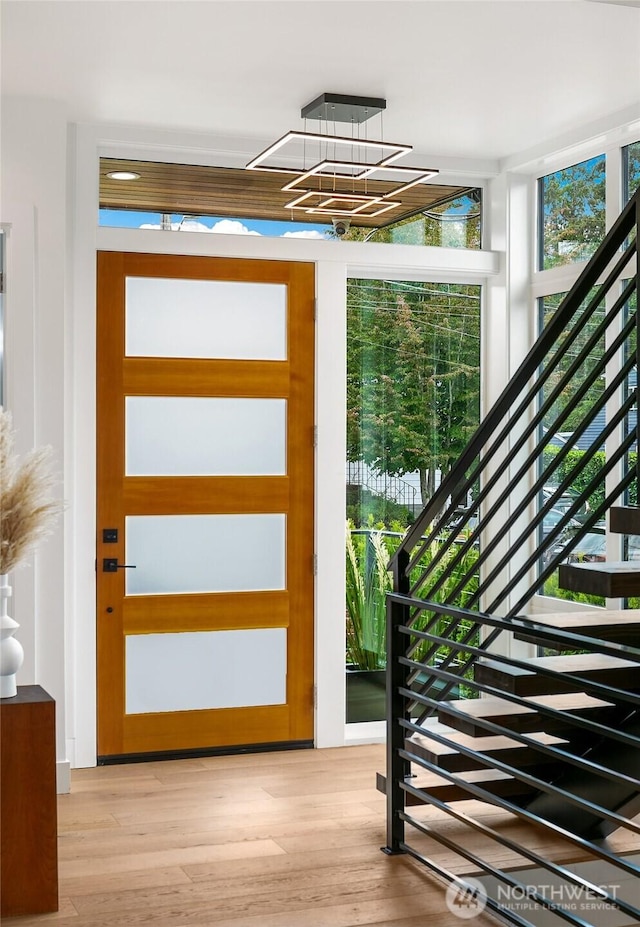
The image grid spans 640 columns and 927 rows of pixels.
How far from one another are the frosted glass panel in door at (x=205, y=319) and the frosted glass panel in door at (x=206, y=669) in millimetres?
1416

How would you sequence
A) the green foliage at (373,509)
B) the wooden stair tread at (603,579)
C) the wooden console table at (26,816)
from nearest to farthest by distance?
1. the wooden stair tread at (603,579)
2. the wooden console table at (26,816)
3. the green foliage at (373,509)

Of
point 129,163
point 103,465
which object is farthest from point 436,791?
point 129,163

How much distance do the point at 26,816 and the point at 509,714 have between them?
1595 millimetres

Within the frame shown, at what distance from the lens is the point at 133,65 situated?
4246 millimetres

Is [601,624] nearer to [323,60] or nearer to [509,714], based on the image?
[509,714]

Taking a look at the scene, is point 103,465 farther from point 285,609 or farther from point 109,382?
point 285,609

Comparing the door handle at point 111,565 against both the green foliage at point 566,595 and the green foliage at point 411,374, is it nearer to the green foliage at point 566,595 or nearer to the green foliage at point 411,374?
the green foliage at point 411,374

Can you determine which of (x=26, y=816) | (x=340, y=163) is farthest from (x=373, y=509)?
(x=26, y=816)

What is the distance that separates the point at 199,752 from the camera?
531 centimetres

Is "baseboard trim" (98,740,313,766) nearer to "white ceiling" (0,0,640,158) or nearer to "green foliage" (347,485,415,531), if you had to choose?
"green foliage" (347,485,415,531)

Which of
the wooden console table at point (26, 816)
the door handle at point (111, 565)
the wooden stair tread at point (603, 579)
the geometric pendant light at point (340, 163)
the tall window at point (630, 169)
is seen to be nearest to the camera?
the wooden stair tread at point (603, 579)

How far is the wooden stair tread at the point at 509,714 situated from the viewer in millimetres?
3482

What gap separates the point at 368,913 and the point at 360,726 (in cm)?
226

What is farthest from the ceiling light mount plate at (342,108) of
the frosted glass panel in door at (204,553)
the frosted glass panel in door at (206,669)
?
the frosted glass panel in door at (206,669)
